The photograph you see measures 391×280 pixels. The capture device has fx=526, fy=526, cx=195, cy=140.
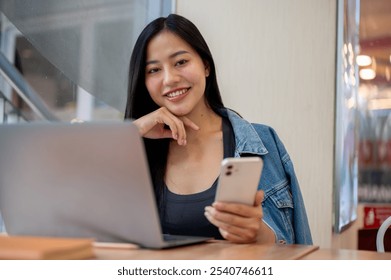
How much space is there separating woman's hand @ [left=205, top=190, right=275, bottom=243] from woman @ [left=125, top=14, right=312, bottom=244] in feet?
0.95

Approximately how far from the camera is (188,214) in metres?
1.45

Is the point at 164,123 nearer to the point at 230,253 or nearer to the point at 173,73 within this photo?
the point at 173,73

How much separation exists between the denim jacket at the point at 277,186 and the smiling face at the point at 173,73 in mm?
203

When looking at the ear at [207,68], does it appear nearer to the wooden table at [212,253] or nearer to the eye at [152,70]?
the eye at [152,70]

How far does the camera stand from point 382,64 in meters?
2.36

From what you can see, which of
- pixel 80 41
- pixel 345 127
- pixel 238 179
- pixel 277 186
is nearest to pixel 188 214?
pixel 277 186

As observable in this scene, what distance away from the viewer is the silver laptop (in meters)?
0.83

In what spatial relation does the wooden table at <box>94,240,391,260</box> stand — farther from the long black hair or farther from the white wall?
the white wall

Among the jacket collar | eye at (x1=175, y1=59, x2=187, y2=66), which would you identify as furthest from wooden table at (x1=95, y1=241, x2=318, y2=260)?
eye at (x1=175, y1=59, x2=187, y2=66)

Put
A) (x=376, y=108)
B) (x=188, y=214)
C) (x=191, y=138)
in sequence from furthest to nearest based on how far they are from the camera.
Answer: (x=376, y=108) → (x=191, y=138) → (x=188, y=214)

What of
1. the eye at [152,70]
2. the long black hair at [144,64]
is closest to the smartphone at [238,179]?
the long black hair at [144,64]

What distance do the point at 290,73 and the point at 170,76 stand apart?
39.4 inches
